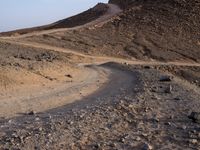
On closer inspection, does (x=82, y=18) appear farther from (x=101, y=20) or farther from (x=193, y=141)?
Result: (x=193, y=141)

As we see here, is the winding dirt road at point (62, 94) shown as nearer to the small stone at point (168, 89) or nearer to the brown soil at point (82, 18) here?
the small stone at point (168, 89)

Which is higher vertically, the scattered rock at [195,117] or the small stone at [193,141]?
the scattered rock at [195,117]

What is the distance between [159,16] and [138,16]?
158cm

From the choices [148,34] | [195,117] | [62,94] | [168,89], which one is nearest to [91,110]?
[195,117]

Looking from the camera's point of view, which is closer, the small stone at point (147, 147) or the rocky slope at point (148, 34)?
the small stone at point (147, 147)

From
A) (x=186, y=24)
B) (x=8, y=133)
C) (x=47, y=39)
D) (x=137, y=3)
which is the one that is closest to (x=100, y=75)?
(x=8, y=133)

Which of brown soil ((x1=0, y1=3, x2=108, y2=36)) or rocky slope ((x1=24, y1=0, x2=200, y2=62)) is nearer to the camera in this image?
rocky slope ((x1=24, y1=0, x2=200, y2=62))

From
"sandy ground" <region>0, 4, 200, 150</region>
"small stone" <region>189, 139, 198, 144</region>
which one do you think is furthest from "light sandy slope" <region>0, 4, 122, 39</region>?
"small stone" <region>189, 139, 198, 144</region>

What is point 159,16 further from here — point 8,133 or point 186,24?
point 8,133

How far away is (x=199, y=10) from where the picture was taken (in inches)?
1684

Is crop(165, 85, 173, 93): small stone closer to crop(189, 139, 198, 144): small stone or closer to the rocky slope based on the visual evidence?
crop(189, 139, 198, 144): small stone

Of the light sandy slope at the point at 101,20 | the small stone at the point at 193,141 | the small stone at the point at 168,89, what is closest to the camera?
the small stone at the point at 193,141

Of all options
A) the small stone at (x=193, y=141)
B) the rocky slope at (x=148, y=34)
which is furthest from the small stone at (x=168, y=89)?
the rocky slope at (x=148, y=34)

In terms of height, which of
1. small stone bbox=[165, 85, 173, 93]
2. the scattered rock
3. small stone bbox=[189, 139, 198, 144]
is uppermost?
the scattered rock
